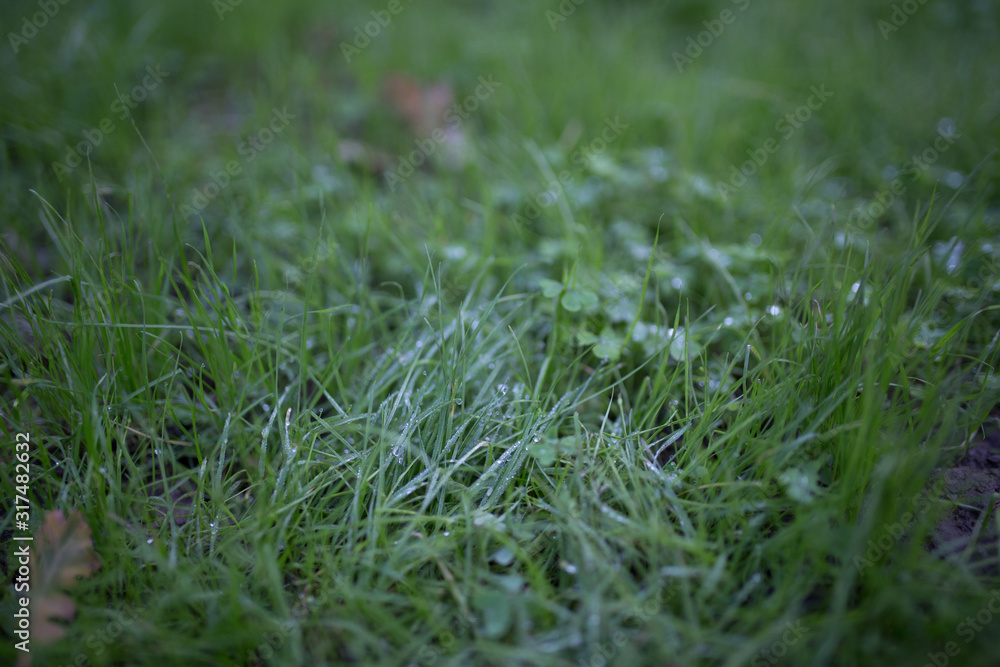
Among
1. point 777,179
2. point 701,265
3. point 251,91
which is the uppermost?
point 251,91

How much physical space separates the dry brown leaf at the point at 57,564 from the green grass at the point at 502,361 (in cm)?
5

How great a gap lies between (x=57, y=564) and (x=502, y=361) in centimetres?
136

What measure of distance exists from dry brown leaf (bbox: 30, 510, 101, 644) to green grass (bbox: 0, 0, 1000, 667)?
0.05 metres

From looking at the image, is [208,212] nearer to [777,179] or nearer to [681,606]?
[681,606]

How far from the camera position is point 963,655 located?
126 cm

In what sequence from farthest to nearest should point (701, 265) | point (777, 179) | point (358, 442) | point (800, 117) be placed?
point (800, 117) < point (777, 179) < point (701, 265) < point (358, 442)

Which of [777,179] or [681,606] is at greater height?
[777,179]

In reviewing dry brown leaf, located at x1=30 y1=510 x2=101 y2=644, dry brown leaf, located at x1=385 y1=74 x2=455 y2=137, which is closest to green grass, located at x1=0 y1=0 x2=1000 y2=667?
dry brown leaf, located at x1=30 y1=510 x2=101 y2=644

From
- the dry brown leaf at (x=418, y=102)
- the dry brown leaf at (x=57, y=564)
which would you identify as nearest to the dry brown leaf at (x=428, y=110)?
the dry brown leaf at (x=418, y=102)

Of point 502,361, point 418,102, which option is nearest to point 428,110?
point 418,102

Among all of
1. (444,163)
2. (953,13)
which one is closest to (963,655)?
(444,163)

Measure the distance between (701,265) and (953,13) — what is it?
3.46 metres

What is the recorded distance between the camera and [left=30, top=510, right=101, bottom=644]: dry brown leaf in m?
1.37

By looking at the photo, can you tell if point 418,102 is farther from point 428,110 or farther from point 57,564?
point 57,564
